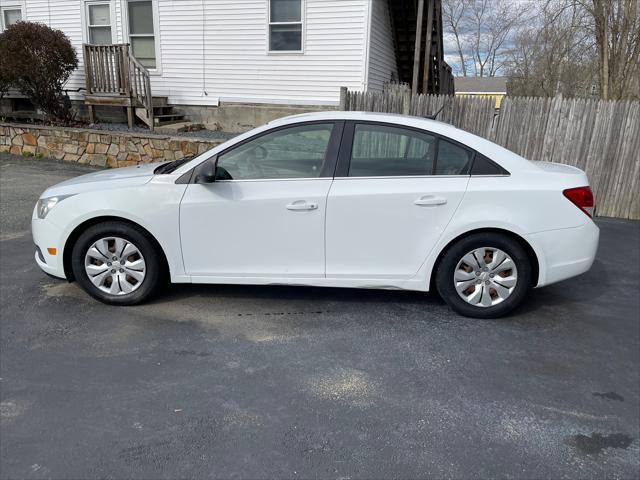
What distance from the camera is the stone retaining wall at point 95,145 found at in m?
10.6

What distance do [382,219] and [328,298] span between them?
3.27 ft

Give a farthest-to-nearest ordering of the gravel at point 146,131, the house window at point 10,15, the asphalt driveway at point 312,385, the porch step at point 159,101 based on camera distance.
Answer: the house window at point 10,15
the porch step at point 159,101
the gravel at point 146,131
the asphalt driveway at point 312,385

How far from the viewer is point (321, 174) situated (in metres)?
4.04

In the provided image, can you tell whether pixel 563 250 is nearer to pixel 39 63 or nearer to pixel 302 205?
pixel 302 205

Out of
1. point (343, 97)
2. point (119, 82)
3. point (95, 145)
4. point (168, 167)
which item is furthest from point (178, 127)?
point (168, 167)

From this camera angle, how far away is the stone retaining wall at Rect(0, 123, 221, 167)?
1061cm

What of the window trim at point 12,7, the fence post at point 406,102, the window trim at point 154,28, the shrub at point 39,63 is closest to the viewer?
the fence post at point 406,102

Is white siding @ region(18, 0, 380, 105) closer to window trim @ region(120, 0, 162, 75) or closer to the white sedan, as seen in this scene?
window trim @ region(120, 0, 162, 75)

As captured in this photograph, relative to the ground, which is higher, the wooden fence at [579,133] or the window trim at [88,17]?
the window trim at [88,17]

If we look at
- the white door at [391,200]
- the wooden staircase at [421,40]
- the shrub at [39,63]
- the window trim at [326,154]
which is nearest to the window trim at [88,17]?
the shrub at [39,63]

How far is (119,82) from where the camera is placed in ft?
40.9

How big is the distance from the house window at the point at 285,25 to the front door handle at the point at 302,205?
30.9ft

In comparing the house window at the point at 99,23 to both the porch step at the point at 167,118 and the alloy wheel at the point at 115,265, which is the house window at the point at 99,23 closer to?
the porch step at the point at 167,118

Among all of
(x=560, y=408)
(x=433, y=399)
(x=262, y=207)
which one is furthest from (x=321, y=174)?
(x=560, y=408)
